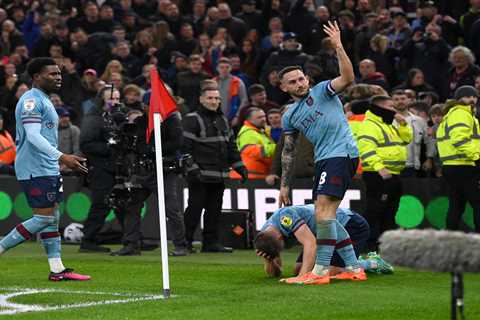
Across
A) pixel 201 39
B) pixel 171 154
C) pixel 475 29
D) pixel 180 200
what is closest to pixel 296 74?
pixel 171 154

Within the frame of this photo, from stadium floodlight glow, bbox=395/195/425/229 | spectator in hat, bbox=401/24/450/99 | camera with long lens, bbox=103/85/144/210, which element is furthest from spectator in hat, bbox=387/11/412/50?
camera with long lens, bbox=103/85/144/210

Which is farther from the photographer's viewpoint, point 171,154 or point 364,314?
point 171,154

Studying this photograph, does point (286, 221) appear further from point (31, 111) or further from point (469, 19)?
point (469, 19)

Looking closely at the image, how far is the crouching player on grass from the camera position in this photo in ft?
40.8

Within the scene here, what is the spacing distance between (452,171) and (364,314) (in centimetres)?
643

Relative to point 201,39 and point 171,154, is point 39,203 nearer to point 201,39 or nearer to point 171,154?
point 171,154

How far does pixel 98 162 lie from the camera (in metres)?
16.9

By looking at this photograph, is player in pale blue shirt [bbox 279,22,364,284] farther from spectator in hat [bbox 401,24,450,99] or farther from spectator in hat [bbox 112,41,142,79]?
spectator in hat [bbox 112,41,142,79]

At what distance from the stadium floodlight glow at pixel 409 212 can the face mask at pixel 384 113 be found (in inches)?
64.5

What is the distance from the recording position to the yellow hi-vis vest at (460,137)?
1562 cm

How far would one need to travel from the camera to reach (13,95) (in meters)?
23.3

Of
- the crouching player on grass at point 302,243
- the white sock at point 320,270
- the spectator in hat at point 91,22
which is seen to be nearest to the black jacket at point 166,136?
the crouching player on grass at point 302,243

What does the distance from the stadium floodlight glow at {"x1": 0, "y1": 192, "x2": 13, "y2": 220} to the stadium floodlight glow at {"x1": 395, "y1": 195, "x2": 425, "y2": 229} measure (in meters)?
6.44

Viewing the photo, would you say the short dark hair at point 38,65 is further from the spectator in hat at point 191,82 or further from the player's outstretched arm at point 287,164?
the spectator in hat at point 191,82
